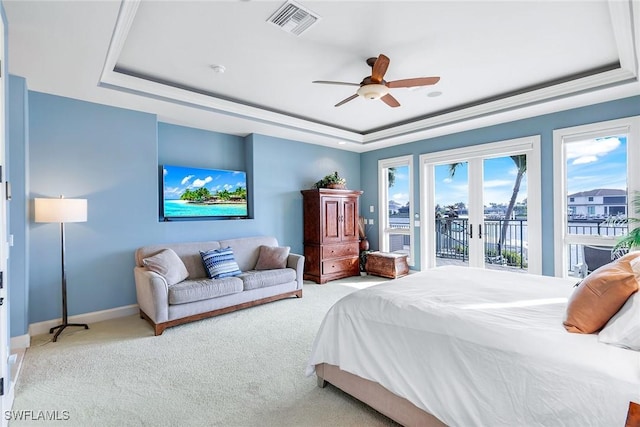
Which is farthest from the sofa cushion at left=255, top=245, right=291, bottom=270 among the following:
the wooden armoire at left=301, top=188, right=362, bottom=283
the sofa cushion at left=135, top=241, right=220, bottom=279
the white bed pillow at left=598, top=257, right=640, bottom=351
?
the white bed pillow at left=598, top=257, right=640, bottom=351

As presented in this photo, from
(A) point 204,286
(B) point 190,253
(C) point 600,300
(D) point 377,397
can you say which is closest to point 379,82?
(C) point 600,300

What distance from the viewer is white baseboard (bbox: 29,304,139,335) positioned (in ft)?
10.8

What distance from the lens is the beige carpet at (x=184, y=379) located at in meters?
1.95

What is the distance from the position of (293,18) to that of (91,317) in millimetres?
3935

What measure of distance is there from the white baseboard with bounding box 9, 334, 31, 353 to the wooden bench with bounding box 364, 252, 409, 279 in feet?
16.1

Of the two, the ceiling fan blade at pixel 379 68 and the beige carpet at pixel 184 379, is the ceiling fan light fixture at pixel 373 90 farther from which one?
the beige carpet at pixel 184 379

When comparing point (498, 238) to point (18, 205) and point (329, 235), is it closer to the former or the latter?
point (329, 235)

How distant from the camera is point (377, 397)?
1.87 m

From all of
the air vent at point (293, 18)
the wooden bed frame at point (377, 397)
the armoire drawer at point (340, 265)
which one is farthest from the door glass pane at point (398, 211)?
the wooden bed frame at point (377, 397)

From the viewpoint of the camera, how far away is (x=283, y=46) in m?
2.85

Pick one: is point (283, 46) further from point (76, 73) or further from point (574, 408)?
point (574, 408)

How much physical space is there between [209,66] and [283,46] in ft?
3.01

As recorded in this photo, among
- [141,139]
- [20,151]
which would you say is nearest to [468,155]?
[141,139]

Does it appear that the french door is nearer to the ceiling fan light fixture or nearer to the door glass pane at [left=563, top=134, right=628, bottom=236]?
the door glass pane at [left=563, top=134, right=628, bottom=236]
